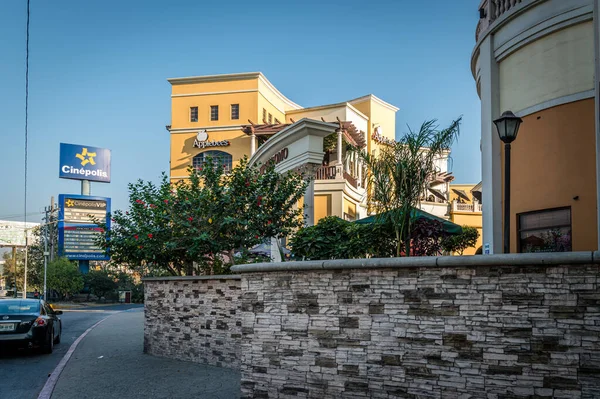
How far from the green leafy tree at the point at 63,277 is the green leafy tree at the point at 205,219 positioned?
45355mm

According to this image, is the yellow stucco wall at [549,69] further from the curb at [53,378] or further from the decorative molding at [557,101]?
the curb at [53,378]

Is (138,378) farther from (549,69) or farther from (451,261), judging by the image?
(549,69)

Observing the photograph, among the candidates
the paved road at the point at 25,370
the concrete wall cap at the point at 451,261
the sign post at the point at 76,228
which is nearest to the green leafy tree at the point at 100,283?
the sign post at the point at 76,228

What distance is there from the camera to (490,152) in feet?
45.0

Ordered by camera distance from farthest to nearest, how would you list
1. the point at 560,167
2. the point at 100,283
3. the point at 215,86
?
the point at 100,283, the point at 215,86, the point at 560,167

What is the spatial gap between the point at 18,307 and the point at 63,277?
46.2 m

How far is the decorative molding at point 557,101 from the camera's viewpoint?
11.7 metres

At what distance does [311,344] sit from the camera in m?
7.82

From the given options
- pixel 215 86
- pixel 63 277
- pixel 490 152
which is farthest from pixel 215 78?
pixel 490 152

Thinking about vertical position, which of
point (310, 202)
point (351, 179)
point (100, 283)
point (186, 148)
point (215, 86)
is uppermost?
point (215, 86)

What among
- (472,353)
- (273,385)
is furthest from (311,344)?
(472,353)

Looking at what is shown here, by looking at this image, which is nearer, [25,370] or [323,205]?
[25,370]

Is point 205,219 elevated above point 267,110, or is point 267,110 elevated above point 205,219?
point 267,110

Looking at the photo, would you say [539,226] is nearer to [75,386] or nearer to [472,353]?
[472,353]
